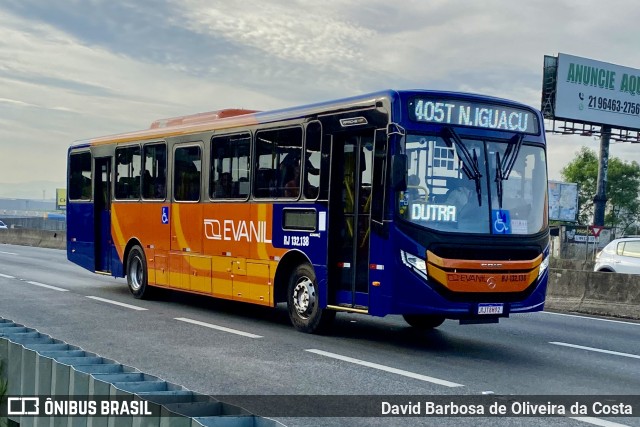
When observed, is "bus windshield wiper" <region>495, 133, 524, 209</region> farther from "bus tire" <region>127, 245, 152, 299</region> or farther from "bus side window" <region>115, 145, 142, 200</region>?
"bus side window" <region>115, 145, 142, 200</region>

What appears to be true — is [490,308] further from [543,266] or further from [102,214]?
[102,214]

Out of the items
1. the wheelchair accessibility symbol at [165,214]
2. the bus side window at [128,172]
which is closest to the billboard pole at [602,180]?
the bus side window at [128,172]

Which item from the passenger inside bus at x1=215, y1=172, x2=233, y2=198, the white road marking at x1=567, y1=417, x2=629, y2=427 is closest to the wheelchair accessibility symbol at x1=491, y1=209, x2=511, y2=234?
the white road marking at x1=567, y1=417, x2=629, y2=427

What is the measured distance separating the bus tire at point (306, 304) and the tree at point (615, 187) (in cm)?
8442

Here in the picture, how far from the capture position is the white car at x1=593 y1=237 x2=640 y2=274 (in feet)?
73.3

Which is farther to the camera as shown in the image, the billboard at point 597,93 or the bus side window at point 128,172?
the billboard at point 597,93

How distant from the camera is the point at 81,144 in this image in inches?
779

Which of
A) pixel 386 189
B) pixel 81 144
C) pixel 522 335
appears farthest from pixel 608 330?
pixel 81 144

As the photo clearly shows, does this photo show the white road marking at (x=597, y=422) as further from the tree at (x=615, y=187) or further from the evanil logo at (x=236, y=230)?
the tree at (x=615, y=187)

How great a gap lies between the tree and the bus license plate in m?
85.0

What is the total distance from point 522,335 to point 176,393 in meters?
10.4

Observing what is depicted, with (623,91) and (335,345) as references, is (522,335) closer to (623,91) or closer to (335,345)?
(335,345)

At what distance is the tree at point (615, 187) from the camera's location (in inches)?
3656

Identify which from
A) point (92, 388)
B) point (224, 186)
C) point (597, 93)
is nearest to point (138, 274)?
point (224, 186)
